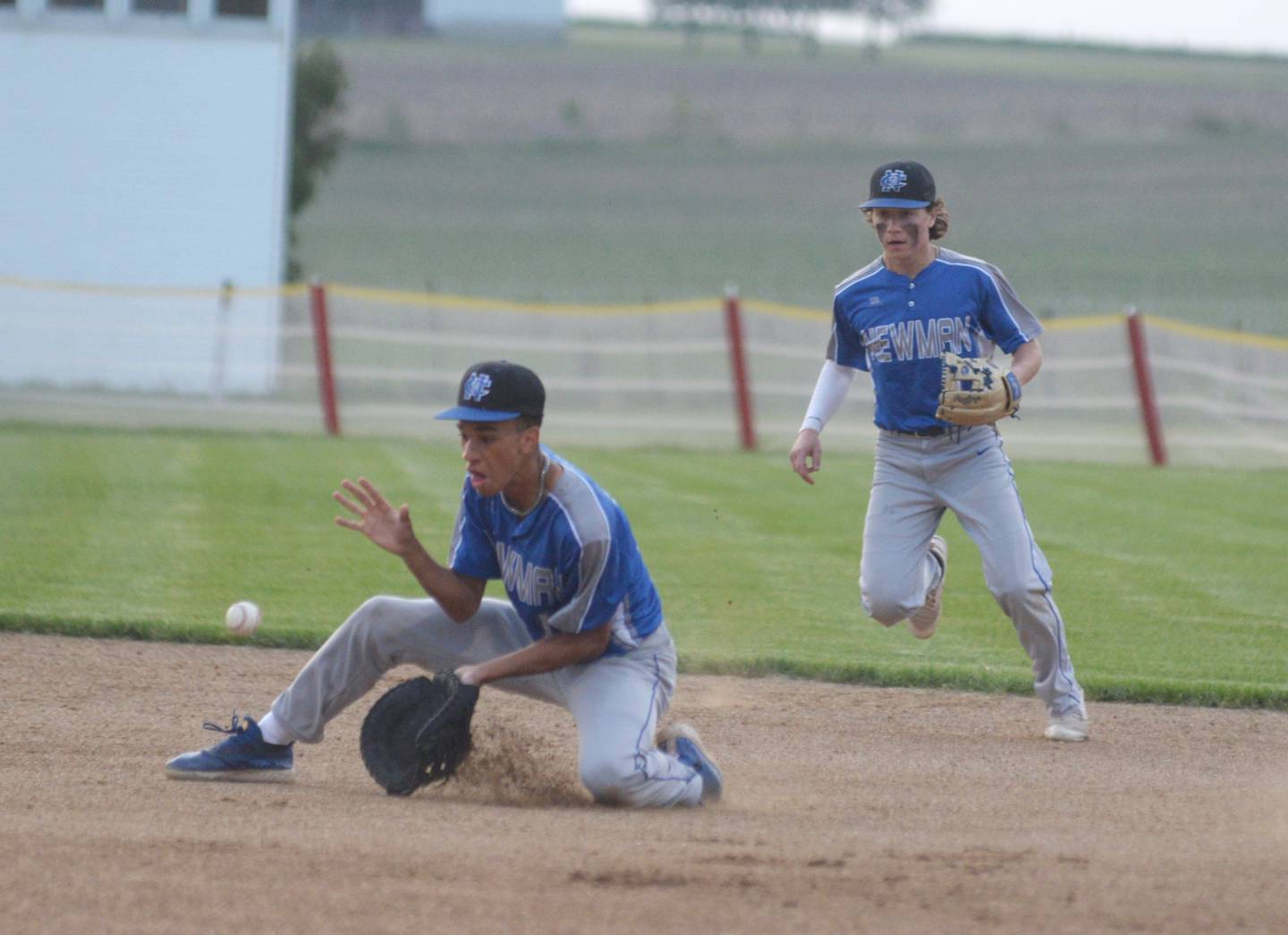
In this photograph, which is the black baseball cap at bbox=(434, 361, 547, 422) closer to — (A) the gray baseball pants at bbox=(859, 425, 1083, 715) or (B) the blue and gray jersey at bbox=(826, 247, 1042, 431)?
(B) the blue and gray jersey at bbox=(826, 247, 1042, 431)

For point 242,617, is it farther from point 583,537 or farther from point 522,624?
point 583,537

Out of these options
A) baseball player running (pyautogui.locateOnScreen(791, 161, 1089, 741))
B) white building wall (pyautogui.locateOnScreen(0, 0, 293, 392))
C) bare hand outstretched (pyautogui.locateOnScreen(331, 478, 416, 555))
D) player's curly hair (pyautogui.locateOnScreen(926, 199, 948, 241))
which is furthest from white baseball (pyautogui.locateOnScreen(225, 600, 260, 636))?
white building wall (pyautogui.locateOnScreen(0, 0, 293, 392))

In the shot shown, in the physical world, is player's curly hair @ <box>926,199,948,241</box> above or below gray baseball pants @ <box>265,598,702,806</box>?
above

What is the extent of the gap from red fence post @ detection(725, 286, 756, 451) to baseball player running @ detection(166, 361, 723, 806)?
1324 cm

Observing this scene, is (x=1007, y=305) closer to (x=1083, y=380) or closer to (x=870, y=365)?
(x=870, y=365)

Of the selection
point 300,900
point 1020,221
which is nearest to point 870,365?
point 300,900

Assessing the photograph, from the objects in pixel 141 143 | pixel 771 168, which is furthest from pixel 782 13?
pixel 141 143

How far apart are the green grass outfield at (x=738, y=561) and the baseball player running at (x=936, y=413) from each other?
134cm

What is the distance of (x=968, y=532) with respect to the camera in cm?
670

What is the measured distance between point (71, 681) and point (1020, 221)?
60.5m

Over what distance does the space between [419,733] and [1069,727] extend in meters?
2.73

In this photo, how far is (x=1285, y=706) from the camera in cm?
766

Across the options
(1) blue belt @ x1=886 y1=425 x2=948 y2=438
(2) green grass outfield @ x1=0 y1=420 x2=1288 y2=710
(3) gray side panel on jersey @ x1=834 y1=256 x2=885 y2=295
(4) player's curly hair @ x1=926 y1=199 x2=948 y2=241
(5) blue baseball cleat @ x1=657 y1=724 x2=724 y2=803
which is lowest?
(2) green grass outfield @ x1=0 y1=420 x2=1288 y2=710

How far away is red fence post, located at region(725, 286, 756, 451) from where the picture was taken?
749 inches
